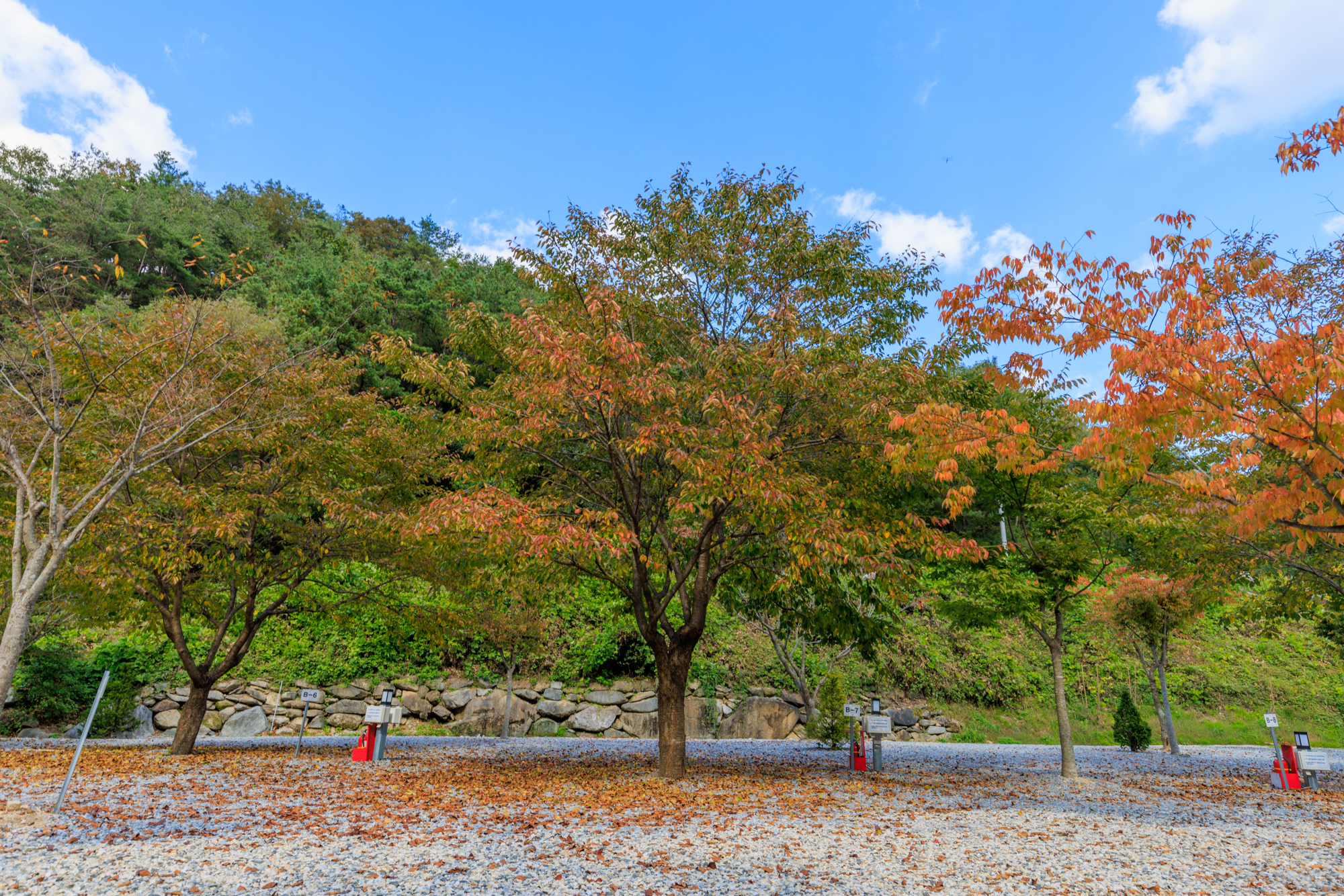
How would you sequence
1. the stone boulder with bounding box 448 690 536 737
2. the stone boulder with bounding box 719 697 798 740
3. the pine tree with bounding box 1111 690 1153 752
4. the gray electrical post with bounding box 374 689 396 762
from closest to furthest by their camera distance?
the gray electrical post with bounding box 374 689 396 762 < the pine tree with bounding box 1111 690 1153 752 < the stone boulder with bounding box 448 690 536 737 < the stone boulder with bounding box 719 697 798 740

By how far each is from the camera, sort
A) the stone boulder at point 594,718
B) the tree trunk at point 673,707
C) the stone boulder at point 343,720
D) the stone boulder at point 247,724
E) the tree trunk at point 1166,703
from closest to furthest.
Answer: the tree trunk at point 673,707, the tree trunk at point 1166,703, the stone boulder at point 247,724, the stone boulder at point 343,720, the stone boulder at point 594,718

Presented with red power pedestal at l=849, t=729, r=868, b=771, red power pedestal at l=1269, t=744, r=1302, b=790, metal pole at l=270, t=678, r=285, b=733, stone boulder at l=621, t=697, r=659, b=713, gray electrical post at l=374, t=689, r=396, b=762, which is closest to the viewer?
red power pedestal at l=1269, t=744, r=1302, b=790

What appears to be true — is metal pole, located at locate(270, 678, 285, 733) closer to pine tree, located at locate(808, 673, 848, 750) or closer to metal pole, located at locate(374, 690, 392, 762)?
metal pole, located at locate(374, 690, 392, 762)

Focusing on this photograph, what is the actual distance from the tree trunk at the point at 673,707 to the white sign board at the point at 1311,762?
25.8ft

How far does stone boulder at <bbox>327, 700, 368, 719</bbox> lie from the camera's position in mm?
14047

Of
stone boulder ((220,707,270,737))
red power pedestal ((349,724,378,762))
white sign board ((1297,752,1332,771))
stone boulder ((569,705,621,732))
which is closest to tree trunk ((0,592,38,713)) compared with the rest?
red power pedestal ((349,724,378,762))

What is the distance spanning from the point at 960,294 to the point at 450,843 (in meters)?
6.57

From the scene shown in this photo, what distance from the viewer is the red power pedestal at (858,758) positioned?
978cm

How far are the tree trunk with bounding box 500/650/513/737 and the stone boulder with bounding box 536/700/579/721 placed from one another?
63 centimetres

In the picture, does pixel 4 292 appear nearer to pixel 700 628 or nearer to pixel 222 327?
pixel 222 327

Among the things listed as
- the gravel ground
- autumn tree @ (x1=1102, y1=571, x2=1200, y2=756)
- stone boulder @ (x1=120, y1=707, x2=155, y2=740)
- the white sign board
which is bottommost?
stone boulder @ (x1=120, y1=707, x2=155, y2=740)

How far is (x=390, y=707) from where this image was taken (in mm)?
9891

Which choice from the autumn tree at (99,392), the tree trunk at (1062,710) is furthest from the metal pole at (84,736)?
the tree trunk at (1062,710)

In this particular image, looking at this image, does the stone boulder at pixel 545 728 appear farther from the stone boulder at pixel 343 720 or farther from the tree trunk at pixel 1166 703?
the tree trunk at pixel 1166 703
